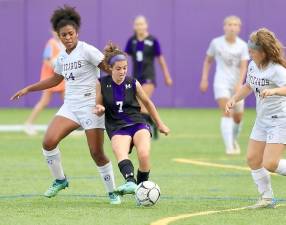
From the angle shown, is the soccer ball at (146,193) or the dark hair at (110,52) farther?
the dark hair at (110,52)

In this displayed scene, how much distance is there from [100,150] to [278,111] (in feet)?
6.77

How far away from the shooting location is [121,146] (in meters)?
10.5

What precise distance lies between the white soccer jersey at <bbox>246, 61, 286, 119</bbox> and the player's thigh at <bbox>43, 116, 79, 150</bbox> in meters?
2.09

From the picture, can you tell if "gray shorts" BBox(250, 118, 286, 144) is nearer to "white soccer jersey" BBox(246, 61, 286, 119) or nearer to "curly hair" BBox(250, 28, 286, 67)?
"white soccer jersey" BBox(246, 61, 286, 119)

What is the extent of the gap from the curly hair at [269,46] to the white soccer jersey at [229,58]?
677cm

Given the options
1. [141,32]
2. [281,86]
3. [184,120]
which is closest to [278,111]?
[281,86]

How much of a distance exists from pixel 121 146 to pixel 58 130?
32.1 inches

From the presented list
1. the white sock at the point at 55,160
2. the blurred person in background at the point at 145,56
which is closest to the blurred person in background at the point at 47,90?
the blurred person in background at the point at 145,56

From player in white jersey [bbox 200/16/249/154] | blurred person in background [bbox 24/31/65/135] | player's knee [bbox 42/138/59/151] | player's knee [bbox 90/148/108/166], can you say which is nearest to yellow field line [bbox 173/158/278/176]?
player in white jersey [bbox 200/16/249/154]

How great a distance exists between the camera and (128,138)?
34.8 ft

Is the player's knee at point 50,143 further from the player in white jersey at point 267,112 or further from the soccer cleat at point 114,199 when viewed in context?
the player in white jersey at point 267,112

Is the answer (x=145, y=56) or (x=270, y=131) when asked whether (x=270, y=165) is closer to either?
(x=270, y=131)

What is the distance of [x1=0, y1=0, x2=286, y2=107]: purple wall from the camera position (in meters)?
27.9

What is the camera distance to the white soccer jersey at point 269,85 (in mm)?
10094
